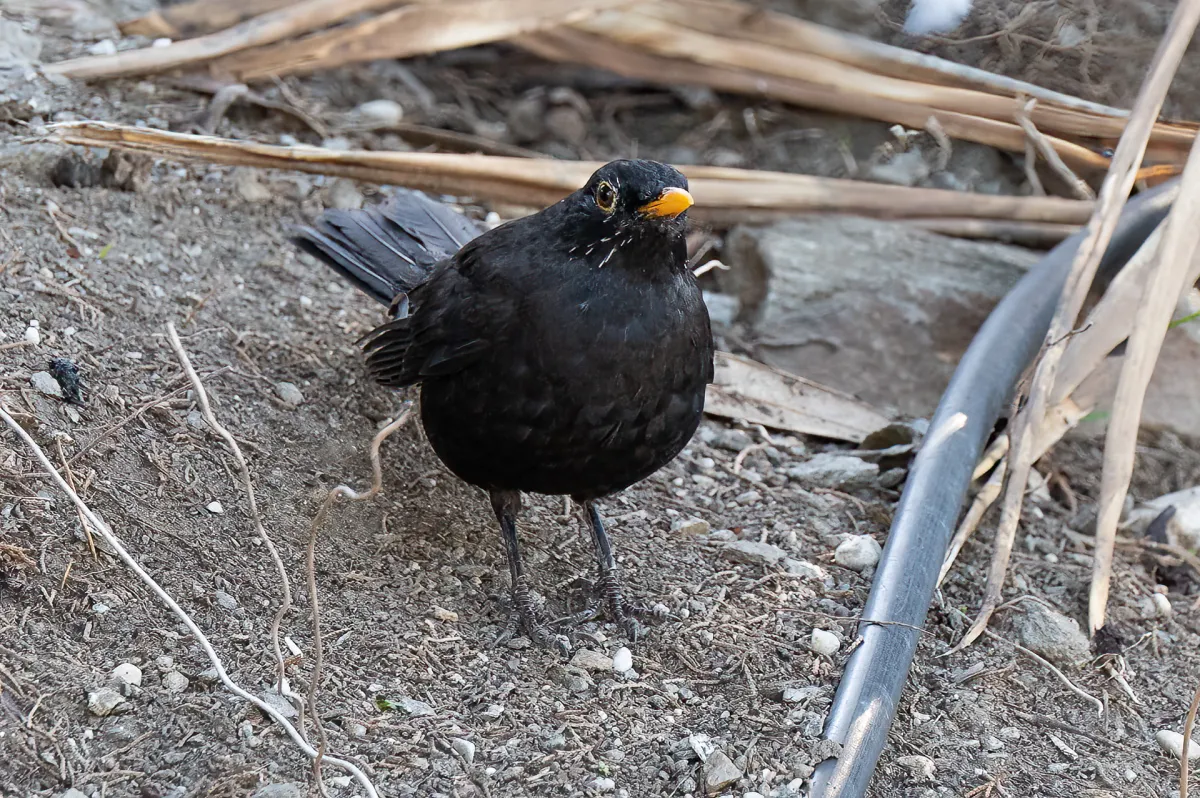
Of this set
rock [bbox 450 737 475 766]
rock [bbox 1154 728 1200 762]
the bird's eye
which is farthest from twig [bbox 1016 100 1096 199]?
rock [bbox 450 737 475 766]

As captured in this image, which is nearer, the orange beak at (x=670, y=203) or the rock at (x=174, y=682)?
the rock at (x=174, y=682)

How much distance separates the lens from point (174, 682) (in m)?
2.59

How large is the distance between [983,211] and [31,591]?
3.78 meters

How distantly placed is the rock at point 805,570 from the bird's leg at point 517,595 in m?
0.72

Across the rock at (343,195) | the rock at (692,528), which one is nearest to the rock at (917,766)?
the rock at (692,528)

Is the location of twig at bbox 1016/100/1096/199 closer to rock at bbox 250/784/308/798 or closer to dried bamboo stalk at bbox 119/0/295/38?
dried bamboo stalk at bbox 119/0/295/38

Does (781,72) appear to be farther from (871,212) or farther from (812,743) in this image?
(812,743)

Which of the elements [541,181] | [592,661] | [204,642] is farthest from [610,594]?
[541,181]

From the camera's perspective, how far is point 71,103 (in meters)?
4.50

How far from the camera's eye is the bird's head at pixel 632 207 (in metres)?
2.89

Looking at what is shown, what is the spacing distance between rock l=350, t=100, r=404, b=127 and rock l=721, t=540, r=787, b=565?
2.68 metres

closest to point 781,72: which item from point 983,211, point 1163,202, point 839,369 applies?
point 983,211

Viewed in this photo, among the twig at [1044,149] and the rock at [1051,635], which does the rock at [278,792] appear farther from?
the twig at [1044,149]

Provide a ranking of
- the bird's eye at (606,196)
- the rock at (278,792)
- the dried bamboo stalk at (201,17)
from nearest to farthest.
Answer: the rock at (278,792)
the bird's eye at (606,196)
the dried bamboo stalk at (201,17)
